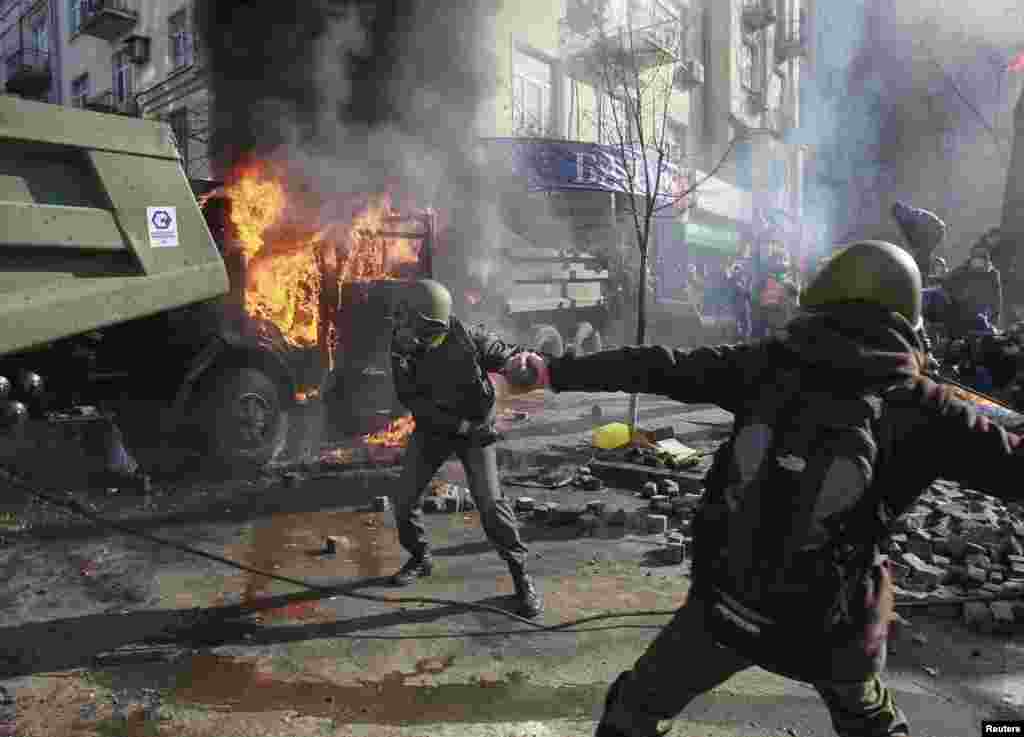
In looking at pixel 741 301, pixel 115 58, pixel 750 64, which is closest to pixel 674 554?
pixel 741 301

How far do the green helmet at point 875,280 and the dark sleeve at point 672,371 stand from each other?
0.24m

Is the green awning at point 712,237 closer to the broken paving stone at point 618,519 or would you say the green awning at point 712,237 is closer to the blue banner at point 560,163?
the blue banner at point 560,163

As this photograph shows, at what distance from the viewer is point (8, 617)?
393 cm

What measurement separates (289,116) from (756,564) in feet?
31.1

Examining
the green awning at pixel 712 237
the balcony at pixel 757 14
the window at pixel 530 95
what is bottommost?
the green awning at pixel 712 237

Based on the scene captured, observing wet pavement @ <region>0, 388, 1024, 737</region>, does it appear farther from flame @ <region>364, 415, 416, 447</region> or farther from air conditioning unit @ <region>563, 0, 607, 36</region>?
air conditioning unit @ <region>563, 0, 607, 36</region>

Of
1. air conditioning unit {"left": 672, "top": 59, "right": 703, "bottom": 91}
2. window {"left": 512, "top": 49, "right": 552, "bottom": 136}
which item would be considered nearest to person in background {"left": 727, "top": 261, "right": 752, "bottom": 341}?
window {"left": 512, "top": 49, "right": 552, "bottom": 136}

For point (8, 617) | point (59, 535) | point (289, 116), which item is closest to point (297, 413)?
point (59, 535)

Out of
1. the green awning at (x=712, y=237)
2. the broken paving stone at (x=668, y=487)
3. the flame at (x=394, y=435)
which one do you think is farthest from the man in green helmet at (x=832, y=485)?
the green awning at (x=712, y=237)

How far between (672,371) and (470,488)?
2153 mm

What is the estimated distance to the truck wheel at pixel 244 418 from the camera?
641 cm

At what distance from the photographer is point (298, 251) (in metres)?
7.58

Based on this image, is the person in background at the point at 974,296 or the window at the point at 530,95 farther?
the window at the point at 530,95

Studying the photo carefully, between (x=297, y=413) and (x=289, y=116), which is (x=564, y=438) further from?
(x=289, y=116)
